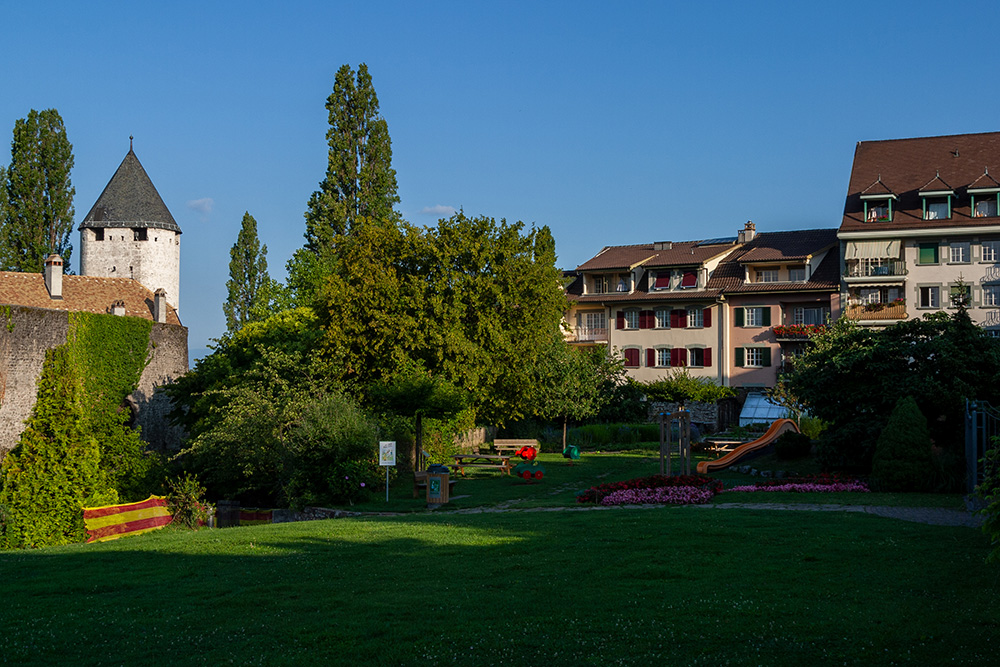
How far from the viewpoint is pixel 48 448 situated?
24656 millimetres

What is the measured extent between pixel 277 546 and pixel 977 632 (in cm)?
1105

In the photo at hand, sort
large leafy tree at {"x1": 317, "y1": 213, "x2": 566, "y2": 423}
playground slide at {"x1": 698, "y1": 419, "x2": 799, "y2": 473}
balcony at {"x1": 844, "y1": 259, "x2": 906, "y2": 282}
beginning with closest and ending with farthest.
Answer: playground slide at {"x1": 698, "y1": 419, "x2": 799, "y2": 473}
large leafy tree at {"x1": 317, "y1": 213, "x2": 566, "y2": 423}
balcony at {"x1": 844, "y1": 259, "x2": 906, "y2": 282}

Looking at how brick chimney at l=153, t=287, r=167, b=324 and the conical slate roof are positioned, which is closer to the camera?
brick chimney at l=153, t=287, r=167, b=324

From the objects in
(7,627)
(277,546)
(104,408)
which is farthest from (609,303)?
(7,627)

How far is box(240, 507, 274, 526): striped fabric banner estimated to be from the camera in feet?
88.6

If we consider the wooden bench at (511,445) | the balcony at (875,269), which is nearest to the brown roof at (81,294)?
the wooden bench at (511,445)

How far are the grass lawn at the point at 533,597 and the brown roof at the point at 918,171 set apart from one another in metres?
45.3

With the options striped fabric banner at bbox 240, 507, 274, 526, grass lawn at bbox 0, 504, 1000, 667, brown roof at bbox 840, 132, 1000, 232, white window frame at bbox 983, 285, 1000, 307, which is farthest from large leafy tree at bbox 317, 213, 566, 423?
white window frame at bbox 983, 285, 1000, 307

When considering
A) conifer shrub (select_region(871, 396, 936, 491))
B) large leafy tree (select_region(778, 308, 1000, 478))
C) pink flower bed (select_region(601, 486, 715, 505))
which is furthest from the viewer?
large leafy tree (select_region(778, 308, 1000, 478))

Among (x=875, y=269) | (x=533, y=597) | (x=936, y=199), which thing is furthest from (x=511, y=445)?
(x=936, y=199)

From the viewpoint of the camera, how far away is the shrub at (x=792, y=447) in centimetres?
2956

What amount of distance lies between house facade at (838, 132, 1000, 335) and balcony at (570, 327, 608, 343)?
16.0 m

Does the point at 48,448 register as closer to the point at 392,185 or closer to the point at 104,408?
the point at 104,408

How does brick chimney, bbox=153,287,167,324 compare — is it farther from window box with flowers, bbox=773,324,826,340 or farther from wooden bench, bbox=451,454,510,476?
window box with flowers, bbox=773,324,826,340
